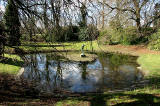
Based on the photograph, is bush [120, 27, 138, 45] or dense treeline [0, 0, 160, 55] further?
bush [120, 27, 138, 45]

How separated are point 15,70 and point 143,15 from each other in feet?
43.0

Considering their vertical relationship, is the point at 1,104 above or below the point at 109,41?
below

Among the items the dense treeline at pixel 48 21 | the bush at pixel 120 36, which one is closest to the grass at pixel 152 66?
the dense treeline at pixel 48 21

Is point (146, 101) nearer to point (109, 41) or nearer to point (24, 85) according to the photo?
point (24, 85)

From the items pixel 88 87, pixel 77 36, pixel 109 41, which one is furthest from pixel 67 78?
pixel 109 41

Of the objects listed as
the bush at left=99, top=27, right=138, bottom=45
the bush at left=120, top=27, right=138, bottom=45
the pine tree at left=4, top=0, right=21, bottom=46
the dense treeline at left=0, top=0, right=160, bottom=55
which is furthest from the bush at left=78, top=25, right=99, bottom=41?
the bush at left=120, top=27, right=138, bottom=45

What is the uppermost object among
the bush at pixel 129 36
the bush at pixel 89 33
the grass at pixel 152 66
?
the bush at pixel 129 36

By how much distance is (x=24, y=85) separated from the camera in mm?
5750

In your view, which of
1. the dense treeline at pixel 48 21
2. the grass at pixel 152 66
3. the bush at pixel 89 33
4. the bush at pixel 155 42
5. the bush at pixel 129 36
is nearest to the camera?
the dense treeline at pixel 48 21

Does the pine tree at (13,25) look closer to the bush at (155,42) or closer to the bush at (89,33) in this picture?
the bush at (89,33)

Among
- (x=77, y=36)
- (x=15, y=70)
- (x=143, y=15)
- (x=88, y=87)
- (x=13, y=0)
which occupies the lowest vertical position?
(x=88, y=87)

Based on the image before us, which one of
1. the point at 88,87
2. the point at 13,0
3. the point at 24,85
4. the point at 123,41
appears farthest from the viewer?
the point at 123,41

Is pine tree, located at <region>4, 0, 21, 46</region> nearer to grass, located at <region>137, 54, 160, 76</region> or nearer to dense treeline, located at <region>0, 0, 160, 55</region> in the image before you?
dense treeline, located at <region>0, 0, 160, 55</region>

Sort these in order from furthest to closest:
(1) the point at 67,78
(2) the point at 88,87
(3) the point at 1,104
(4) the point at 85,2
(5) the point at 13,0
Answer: (1) the point at 67,78
(2) the point at 88,87
(3) the point at 1,104
(4) the point at 85,2
(5) the point at 13,0
